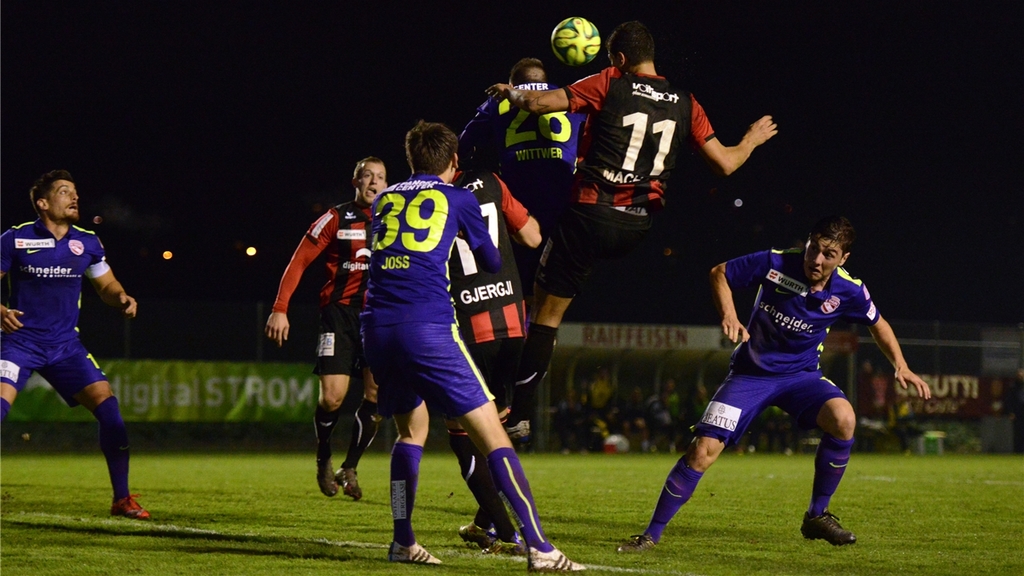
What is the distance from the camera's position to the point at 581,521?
9.09 metres

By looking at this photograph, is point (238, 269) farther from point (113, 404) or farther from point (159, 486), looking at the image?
point (113, 404)

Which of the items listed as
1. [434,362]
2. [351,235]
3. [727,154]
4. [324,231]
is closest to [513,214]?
[434,362]

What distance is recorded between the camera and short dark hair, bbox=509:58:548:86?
25.8 ft

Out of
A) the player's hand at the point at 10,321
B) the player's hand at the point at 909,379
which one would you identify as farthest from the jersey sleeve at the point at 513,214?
the player's hand at the point at 10,321

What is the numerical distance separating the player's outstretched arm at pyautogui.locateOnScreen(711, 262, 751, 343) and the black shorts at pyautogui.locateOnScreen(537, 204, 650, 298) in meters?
0.54

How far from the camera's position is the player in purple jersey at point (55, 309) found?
895 cm

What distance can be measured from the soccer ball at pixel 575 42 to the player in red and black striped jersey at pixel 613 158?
6.6 inches

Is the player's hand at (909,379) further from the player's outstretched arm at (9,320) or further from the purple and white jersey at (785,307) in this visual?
the player's outstretched arm at (9,320)

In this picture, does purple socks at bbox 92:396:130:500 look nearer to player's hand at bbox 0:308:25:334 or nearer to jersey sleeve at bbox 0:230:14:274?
player's hand at bbox 0:308:25:334

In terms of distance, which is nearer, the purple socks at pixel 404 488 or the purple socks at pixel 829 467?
the purple socks at pixel 404 488

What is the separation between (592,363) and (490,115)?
22039mm

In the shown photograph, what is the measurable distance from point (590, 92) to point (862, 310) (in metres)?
2.46

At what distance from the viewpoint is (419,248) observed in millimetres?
6145

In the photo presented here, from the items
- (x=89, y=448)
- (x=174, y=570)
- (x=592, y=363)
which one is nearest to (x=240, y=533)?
(x=174, y=570)
